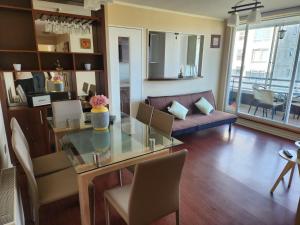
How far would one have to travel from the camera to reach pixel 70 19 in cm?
287

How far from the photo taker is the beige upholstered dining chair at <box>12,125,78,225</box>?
143cm

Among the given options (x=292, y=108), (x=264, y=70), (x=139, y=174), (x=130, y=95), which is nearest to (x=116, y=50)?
(x=130, y=95)

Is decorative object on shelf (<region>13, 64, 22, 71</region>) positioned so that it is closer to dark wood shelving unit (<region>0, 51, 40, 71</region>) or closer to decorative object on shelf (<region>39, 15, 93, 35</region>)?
dark wood shelving unit (<region>0, 51, 40, 71</region>)

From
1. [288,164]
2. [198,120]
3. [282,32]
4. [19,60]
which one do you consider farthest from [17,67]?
[282,32]

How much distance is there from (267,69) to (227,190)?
143 inches

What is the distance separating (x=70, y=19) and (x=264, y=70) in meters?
4.35

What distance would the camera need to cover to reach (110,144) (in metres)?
1.90

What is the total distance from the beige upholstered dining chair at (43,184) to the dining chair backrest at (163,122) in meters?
1.04

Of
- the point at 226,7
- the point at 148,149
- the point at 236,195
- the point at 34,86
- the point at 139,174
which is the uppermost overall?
the point at 226,7

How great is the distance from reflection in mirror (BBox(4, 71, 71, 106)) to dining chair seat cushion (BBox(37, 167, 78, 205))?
143 centimetres

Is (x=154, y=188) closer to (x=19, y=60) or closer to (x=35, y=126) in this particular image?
(x=35, y=126)

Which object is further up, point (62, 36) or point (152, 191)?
point (62, 36)

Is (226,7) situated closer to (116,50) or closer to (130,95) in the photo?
(116,50)

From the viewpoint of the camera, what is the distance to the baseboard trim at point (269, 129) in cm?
383
